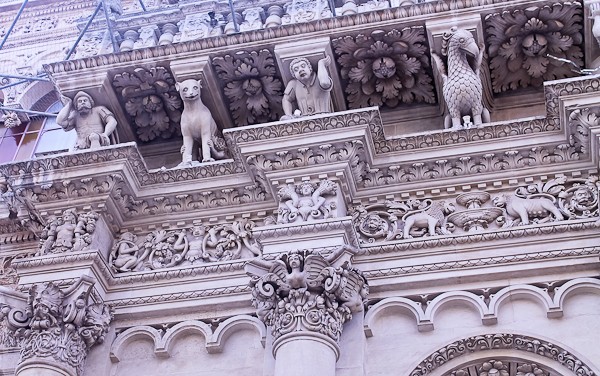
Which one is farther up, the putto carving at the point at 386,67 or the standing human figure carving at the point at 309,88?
the putto carving at the point at 386,67

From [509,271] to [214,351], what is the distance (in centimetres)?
314

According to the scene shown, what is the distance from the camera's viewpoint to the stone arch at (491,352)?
10.1 metres

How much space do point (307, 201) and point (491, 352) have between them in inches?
99.8

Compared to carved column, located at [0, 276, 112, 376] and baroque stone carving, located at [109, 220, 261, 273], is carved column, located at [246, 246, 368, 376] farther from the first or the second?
carved column, located at [0, 276, 112, 376]

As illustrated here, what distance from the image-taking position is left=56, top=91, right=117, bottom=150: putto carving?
42.9ft

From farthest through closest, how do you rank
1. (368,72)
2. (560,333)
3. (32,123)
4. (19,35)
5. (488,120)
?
(19,35)
(32,123)
(368,72)
(488,120)
(560,333)

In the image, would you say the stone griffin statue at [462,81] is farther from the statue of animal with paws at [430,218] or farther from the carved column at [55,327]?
the carved column at [55,327]

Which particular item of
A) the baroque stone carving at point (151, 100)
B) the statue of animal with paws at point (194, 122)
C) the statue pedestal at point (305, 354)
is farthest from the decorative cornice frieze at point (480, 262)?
the baroque stone carving at point (151, 100)

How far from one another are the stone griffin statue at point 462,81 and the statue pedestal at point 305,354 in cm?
330

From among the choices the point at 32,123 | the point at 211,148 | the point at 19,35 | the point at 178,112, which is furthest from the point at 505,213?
the point at 19,35

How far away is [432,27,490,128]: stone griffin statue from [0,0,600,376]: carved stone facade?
0.08 ft

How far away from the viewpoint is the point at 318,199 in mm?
11344

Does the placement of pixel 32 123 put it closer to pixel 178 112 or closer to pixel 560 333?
pixel 178 112

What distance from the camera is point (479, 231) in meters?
11.0
